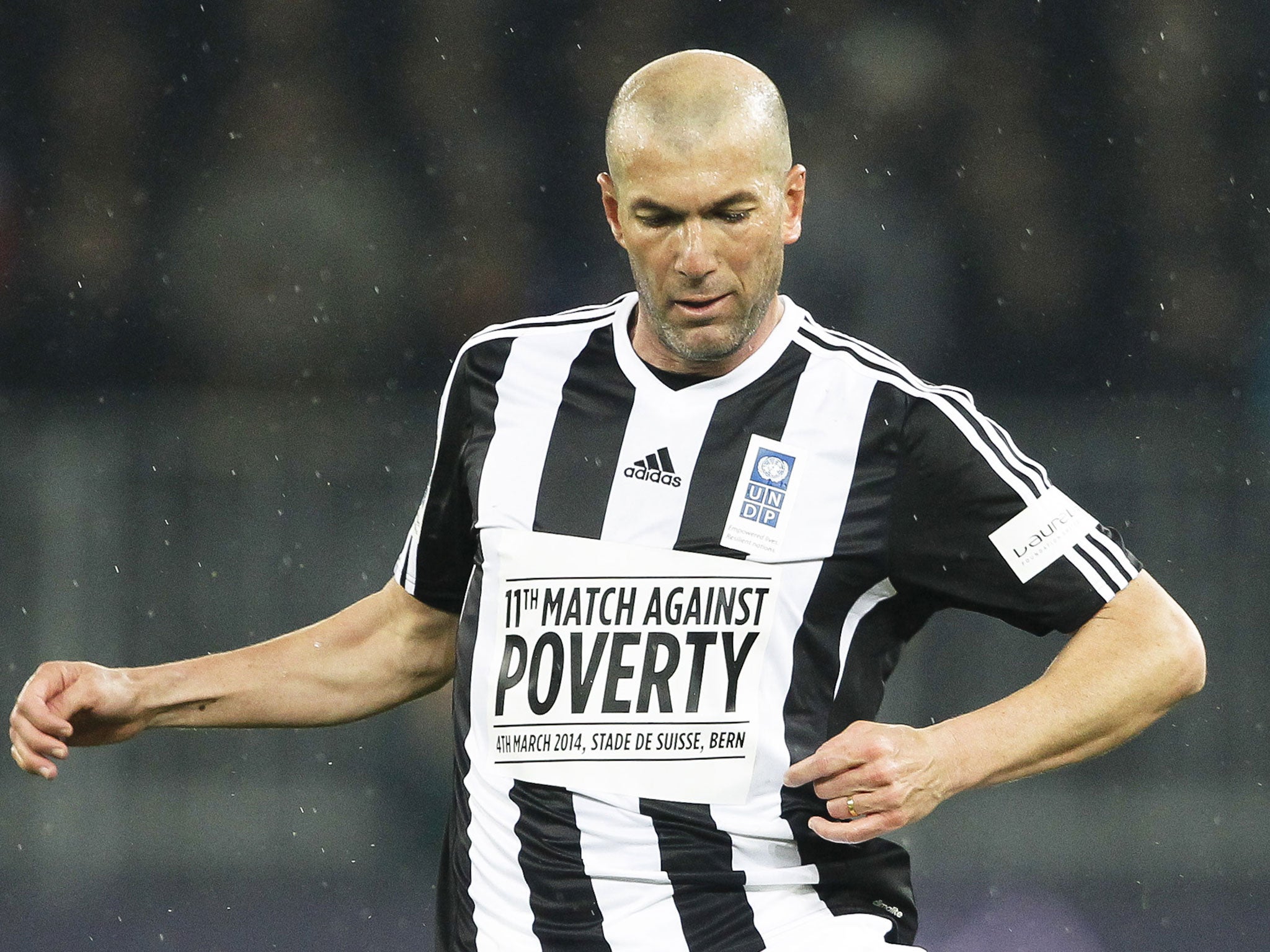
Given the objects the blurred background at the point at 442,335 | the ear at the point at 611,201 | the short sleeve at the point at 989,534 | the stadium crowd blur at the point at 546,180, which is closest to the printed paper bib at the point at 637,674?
the short sleeve at the point at 989,534

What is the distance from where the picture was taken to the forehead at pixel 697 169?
2311 millimetres

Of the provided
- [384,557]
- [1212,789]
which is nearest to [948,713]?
[1212,789]

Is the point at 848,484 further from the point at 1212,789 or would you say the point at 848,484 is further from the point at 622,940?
the point at 1212,789

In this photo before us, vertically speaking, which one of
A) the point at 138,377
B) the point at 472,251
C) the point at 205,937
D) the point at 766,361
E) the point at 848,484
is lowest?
the point at 205,937

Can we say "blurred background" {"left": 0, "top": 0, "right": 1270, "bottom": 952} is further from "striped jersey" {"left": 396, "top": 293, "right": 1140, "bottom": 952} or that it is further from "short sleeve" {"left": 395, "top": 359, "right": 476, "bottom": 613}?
"striped jersey" {"left": 396, "top": 293, "right": 1140, "bottom": 952}

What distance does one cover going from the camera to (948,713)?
196 inches

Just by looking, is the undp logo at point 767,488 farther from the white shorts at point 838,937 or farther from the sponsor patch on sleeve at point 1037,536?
the white shorts at point 838,937

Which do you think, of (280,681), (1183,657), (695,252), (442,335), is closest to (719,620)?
(695,252)

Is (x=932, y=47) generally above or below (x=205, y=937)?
above

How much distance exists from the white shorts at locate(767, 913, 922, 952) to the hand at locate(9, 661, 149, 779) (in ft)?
3.12

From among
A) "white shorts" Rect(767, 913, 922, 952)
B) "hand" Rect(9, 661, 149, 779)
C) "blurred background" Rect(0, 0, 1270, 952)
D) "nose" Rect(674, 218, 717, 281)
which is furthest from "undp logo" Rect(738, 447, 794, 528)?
"blurred background" Rect(0, 0, 1270, 952)

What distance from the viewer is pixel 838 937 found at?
7.43 feet

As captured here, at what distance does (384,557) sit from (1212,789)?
8.03 feet

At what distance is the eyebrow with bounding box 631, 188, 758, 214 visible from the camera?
2.32 meters
